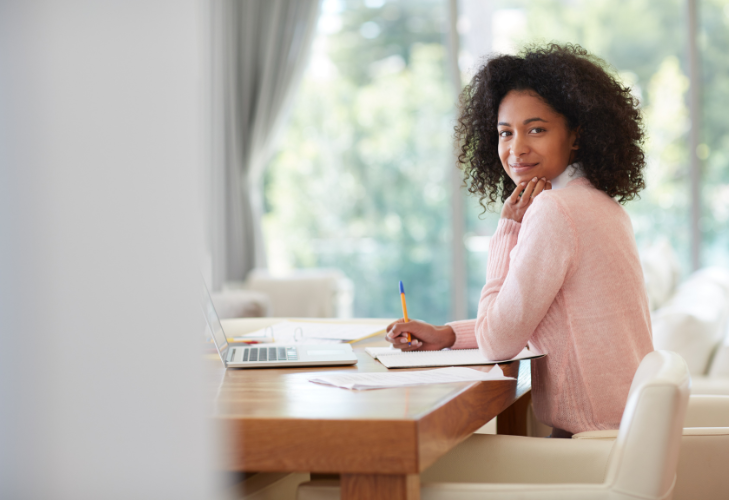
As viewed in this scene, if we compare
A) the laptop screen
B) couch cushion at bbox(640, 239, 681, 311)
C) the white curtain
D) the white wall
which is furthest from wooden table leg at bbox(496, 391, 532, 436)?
the white curtain

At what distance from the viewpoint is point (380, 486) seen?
2.72ft

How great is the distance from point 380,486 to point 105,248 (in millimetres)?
470

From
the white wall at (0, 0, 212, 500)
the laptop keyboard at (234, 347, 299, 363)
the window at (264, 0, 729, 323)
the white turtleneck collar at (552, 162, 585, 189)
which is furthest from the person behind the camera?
the window at (264, 0, 729, 323)

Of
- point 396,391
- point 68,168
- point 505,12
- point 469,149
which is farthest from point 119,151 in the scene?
point 505,12

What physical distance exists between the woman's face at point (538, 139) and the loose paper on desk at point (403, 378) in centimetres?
48

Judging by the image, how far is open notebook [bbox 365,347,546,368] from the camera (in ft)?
4.14

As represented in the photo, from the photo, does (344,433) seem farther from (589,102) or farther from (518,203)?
(589,102)

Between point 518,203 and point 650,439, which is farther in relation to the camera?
point 518,203

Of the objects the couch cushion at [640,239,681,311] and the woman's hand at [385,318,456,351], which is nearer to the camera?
the woman's hand at [385,318,456,351]

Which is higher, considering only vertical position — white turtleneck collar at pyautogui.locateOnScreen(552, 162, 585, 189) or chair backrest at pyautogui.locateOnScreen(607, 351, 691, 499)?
white turtleneck collar at pyautogui.locateOnScreen(552, 162, 585, 189)

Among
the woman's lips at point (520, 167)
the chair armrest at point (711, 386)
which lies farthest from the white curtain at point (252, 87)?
the woman's lips at point (520, 167)

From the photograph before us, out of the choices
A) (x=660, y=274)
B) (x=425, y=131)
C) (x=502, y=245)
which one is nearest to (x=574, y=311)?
(x=502, y=245)

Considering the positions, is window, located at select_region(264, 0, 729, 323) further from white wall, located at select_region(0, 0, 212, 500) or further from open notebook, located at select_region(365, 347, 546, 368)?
white wall, located at select_region(0, 0, 212, 500)

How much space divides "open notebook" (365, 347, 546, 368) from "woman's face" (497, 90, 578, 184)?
1.22 feet
